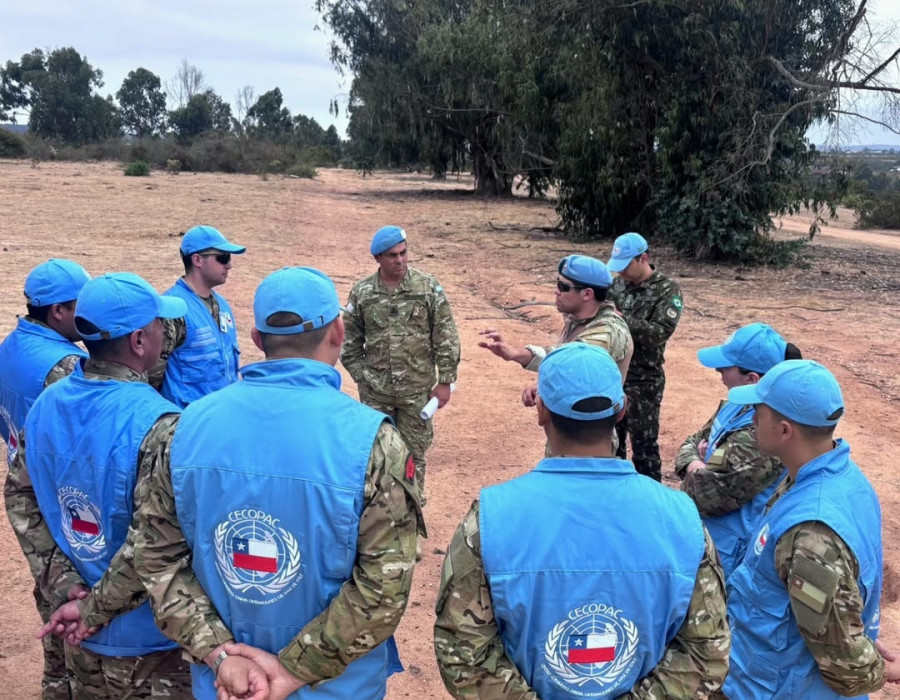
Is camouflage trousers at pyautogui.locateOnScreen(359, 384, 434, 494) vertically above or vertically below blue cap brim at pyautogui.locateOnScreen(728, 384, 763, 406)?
below

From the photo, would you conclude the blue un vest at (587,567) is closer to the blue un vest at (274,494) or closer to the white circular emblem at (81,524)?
the blue un vest at (274,494)

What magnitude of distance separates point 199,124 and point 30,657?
68.2 meters

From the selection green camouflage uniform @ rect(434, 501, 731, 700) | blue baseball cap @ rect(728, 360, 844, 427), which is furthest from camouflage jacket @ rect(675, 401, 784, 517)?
green camouflage uniform @ rect(434, 501, 731, 700)

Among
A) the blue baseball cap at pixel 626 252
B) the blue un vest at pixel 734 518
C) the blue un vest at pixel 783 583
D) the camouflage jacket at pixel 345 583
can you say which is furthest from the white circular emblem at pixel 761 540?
the blue baseball cap at pixel 626 252

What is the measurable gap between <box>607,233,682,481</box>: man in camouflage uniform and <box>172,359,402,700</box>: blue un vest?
3.19m

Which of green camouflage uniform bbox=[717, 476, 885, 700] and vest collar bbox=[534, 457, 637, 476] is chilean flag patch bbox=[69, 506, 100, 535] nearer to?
vest collar bbox=[534, 457, 637, 476]

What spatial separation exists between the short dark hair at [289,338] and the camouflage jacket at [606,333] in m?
1.82

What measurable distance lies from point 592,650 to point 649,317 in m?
3.39

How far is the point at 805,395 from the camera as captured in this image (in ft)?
7.12

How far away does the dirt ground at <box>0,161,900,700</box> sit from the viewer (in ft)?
15.7

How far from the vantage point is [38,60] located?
2315 inches

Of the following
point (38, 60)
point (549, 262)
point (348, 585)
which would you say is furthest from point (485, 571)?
point (38, 60)

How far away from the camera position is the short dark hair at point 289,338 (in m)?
2.07

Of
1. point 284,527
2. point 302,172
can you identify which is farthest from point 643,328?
point 302,172
